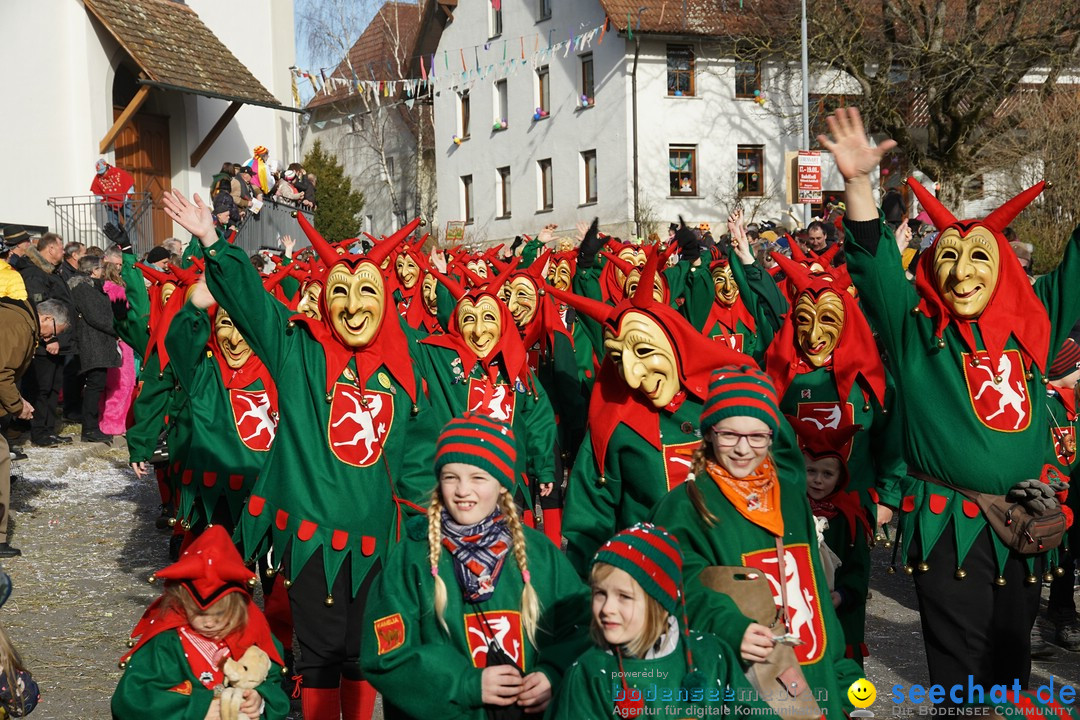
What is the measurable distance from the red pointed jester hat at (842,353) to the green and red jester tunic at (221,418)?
2.64 meters

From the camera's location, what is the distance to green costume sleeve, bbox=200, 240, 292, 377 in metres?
5.32

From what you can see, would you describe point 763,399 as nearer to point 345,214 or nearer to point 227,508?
point 227,508

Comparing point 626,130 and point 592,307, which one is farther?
point 626,130

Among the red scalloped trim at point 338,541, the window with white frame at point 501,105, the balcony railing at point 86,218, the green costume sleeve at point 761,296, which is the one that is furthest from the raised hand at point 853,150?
the window with white frame at point 501,105

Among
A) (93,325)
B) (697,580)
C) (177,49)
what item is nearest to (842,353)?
(697,580)

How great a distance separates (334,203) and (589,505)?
3947 centimetres

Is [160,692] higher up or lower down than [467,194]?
lower down

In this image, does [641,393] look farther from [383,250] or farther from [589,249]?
[589,249]

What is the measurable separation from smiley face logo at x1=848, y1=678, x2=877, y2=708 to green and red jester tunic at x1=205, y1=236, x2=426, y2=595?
198cm

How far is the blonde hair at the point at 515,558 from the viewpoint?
12.9 ft

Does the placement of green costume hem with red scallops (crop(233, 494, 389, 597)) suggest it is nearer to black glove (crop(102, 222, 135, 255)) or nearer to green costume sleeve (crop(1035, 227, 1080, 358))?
green costume sleeve (crop(1035, 227, 1080, 358))

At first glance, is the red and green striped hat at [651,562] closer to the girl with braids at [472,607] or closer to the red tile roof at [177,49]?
the girl with braids at [472,607]

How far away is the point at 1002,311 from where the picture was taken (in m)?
5.21

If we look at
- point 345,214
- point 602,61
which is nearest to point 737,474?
point 602,61
